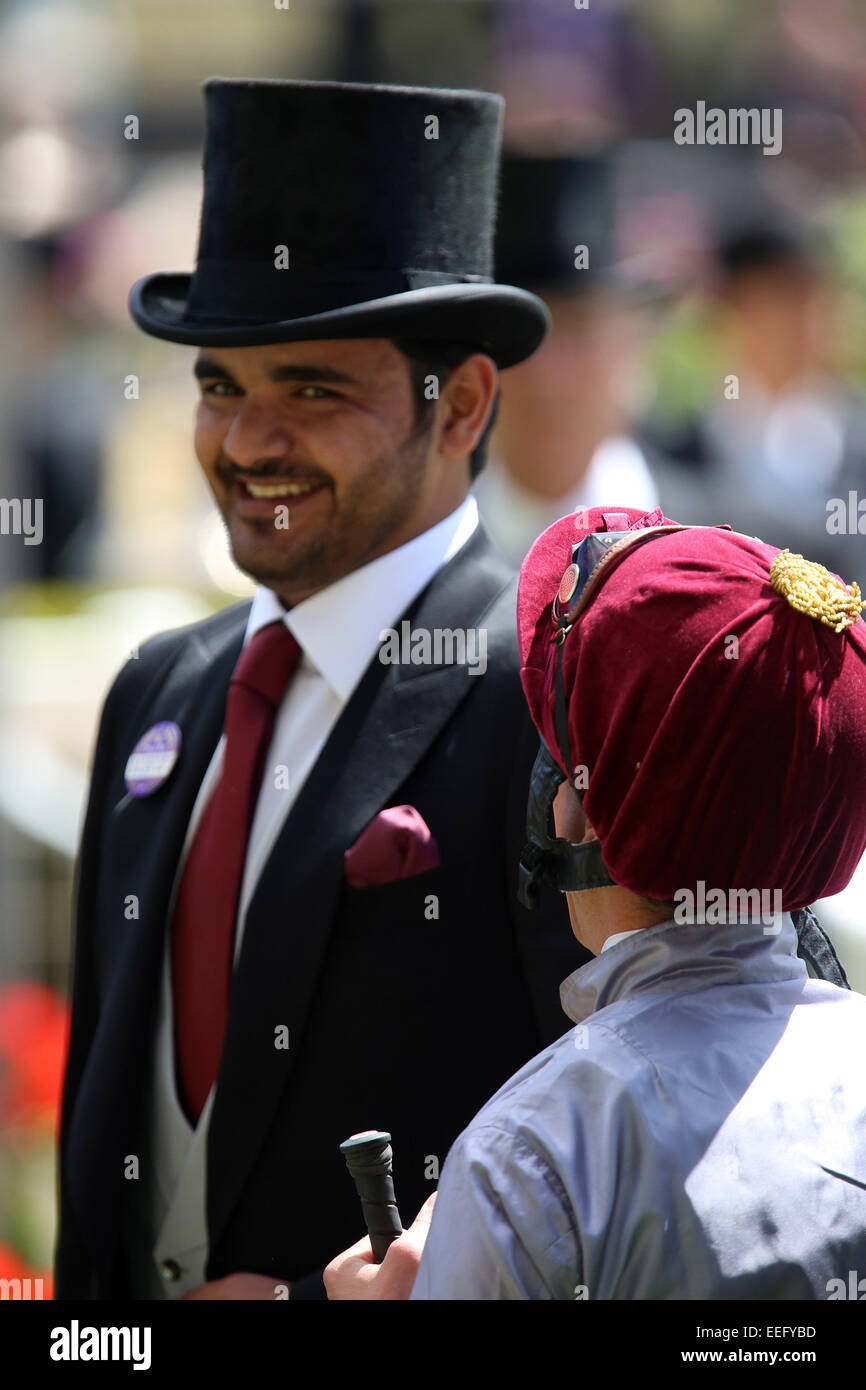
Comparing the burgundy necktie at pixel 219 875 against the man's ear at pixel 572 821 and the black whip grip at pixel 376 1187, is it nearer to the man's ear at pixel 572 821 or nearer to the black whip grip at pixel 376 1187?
the black whip grip at pixel 376 1187

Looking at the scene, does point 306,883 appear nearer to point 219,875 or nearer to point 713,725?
point 219,875

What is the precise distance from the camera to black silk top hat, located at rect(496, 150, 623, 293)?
502 centimetres

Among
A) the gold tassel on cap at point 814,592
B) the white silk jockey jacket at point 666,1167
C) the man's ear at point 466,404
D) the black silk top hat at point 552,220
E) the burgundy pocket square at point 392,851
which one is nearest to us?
the white silk jockey jacket at point 666,1167

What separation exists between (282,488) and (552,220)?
8.90 ft

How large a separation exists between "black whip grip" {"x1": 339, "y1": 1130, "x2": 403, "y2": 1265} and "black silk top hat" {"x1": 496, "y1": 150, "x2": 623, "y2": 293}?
365 centimetres

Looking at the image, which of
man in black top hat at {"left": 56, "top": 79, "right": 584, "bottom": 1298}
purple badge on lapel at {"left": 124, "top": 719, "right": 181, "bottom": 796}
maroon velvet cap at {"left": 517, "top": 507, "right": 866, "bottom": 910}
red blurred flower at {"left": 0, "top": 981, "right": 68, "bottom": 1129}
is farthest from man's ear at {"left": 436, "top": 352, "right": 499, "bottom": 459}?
red blurred flower at {"left": 0, "top": 981, "right": 68, "bottom": 1129}

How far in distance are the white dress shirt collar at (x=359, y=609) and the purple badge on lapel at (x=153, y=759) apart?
0.29 meters

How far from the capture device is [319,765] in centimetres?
255

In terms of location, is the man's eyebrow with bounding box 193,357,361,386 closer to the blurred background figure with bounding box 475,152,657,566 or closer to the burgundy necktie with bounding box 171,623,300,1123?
the burgundy necktie with bounding box 171,623,300,1123

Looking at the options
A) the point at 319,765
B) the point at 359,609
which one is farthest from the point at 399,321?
the point at 319,765

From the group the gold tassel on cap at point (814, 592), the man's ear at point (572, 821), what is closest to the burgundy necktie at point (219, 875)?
the man's ear at point (572, 821)

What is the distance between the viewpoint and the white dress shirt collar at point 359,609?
2613mm

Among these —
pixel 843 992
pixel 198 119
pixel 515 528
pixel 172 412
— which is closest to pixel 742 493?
pixel 515 528
